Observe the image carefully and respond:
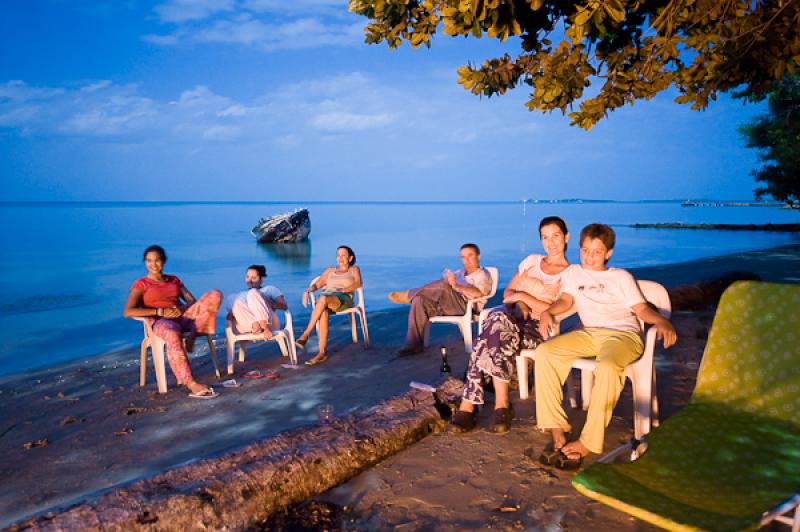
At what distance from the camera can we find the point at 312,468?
9.41 ft

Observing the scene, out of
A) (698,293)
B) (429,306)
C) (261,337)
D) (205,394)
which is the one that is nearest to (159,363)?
(205,394)

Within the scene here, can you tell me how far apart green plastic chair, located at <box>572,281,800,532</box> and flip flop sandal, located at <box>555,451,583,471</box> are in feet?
1.24

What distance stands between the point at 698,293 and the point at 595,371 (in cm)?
540

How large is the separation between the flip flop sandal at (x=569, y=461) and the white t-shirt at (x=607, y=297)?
854 millimetres

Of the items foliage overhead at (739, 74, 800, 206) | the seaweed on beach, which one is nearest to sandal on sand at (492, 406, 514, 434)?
the seaweed on beach

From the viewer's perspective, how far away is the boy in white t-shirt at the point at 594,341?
2.95 meters

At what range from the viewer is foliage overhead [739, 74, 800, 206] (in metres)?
15.5

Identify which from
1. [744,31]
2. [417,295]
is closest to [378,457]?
[417,295]

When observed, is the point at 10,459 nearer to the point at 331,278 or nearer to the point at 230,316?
the point at 230,316

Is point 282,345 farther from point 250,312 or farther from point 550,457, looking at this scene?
point 550,457

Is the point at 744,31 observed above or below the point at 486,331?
above

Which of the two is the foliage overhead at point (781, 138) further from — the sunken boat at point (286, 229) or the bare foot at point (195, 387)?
the sunken boat at point (286, 229)

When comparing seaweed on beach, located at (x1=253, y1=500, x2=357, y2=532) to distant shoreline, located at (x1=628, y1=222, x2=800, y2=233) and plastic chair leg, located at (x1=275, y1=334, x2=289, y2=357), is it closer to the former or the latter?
plastic chair leg, located at (x1=275, y1=334, x2=289, y2=357)

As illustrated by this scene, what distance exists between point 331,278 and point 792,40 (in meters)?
5.25
